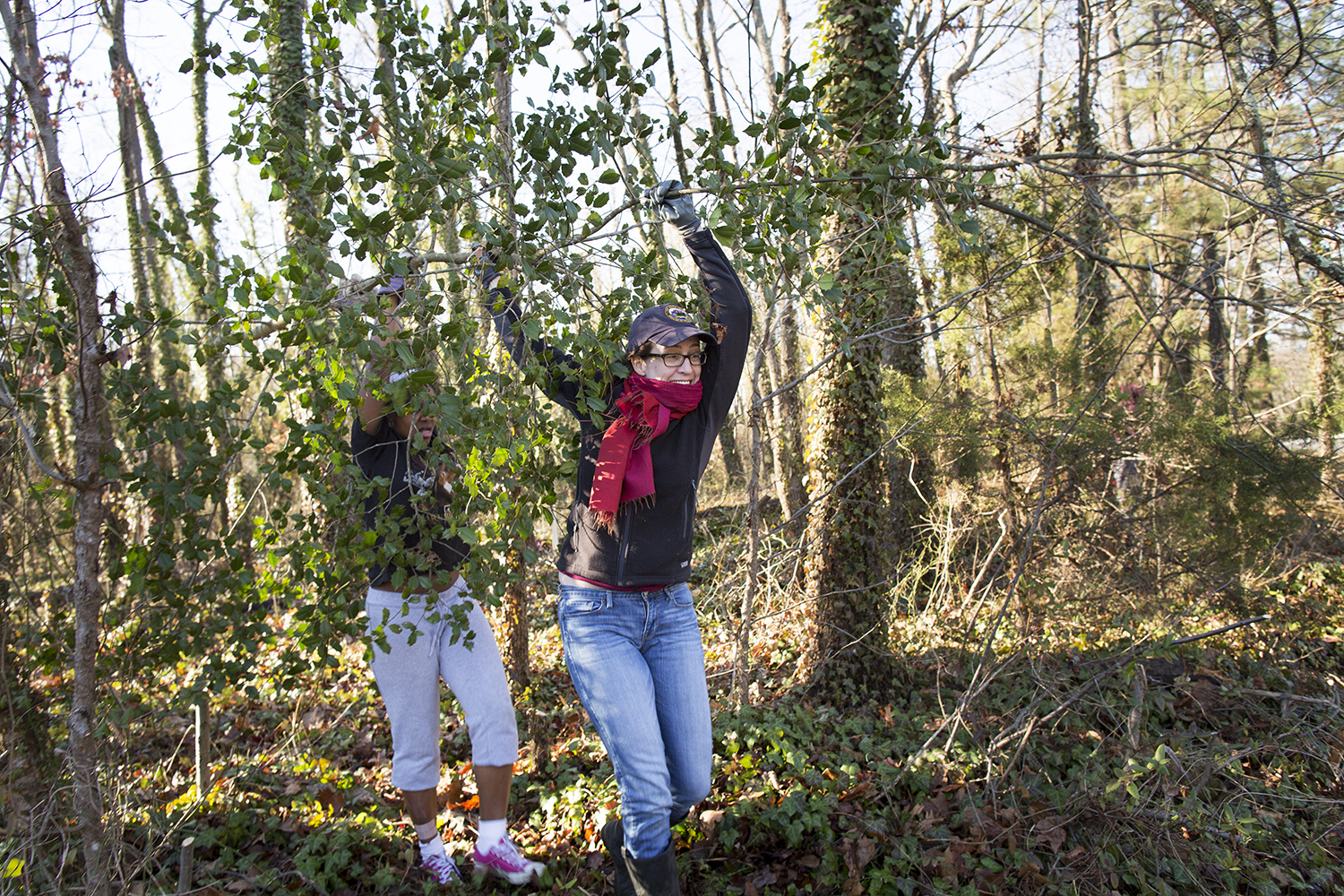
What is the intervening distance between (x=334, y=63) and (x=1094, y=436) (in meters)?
5.28

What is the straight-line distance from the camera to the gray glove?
8.34 feet

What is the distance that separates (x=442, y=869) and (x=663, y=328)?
7.55 feet

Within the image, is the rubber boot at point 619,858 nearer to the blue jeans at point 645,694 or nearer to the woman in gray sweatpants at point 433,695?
the blue jeans at point 645,694

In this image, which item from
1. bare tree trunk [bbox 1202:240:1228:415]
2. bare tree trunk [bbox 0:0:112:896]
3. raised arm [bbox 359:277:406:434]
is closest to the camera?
raised arm [bbox 359:277:406:434]

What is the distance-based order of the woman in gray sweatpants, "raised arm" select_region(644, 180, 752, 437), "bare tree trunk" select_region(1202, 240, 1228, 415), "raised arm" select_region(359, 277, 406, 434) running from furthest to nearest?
"bare tree trunk" select_region(1202, 240, 1228, 415) → the woman in gray sweatpants → "raised arm" select_region(644, 180, 752, 437) → "raised arm" select_region(359, 277, 406, 434)

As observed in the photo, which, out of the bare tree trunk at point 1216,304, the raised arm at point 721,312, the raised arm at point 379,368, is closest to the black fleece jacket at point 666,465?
the raised arm at point 721,312

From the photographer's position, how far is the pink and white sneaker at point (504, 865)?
118 inches

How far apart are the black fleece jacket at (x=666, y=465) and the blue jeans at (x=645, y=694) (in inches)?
3.9

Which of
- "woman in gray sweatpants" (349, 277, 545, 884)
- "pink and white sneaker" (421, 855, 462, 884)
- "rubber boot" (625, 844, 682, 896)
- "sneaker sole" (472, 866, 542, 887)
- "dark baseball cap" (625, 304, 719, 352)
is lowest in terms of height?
"sneaker sole" (472, 866, 542, 887)

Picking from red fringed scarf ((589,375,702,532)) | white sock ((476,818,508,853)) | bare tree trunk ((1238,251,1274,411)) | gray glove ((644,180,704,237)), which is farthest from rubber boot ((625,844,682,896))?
bare tree trunk ((1238,251,1274,411))

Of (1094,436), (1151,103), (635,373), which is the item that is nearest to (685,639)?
(635,373)

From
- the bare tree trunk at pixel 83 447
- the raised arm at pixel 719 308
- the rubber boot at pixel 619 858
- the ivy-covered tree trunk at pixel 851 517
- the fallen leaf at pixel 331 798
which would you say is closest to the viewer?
the bare tree trunk at pixel 83 447

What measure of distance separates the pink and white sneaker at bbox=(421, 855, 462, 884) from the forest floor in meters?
0.10

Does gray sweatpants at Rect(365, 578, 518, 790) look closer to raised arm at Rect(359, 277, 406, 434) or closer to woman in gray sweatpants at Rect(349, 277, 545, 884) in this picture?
woman in gray sweatpants at Rect(349, 277, 545, 884)
